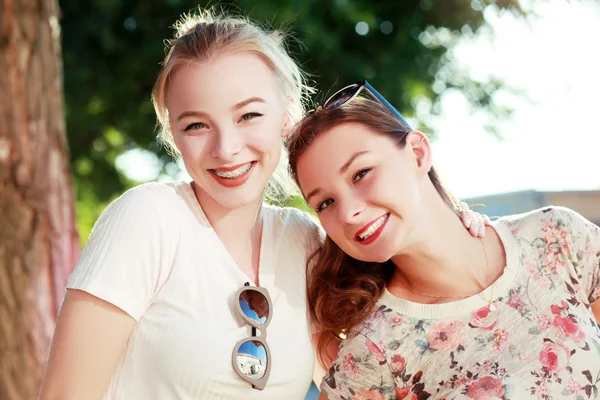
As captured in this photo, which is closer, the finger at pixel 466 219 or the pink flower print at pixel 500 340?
the pink flower print at pixel 500 340

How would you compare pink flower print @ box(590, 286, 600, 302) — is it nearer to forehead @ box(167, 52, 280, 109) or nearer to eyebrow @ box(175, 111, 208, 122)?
forehead @ box(167, 52, 280, 109)

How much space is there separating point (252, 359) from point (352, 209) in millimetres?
474

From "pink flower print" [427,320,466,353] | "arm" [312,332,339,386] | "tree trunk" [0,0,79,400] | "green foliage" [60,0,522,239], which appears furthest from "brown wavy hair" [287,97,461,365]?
"green foliage" [60,0,522,239]

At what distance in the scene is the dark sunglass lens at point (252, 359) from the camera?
218 cm

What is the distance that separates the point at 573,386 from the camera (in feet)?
7.52

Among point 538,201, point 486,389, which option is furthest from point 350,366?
point 538,201

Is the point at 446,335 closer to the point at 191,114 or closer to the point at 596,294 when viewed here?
the point at 596,294

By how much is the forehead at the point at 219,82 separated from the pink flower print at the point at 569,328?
100 centimetres

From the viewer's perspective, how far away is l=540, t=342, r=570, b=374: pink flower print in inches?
91.0

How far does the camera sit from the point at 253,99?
2.28 meters

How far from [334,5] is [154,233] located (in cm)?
300

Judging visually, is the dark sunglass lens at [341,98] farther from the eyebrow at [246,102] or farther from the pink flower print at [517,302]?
the pink flower print at [517,302]

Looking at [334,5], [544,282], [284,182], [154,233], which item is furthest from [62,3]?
[544,282]

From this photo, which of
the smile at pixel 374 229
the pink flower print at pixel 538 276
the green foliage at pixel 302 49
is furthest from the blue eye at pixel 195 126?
the green foliage at pixel 302 49
